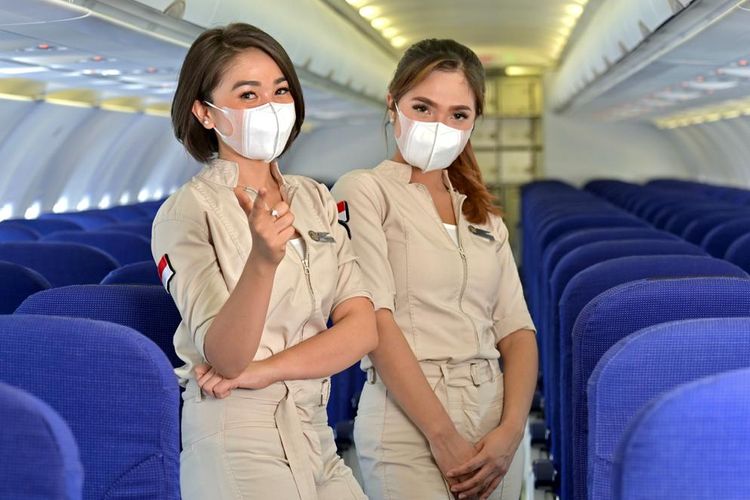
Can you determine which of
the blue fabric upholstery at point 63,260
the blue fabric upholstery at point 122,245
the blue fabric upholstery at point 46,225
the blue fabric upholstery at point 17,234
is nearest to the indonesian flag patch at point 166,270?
the blue fabric upholstery at point 63,260

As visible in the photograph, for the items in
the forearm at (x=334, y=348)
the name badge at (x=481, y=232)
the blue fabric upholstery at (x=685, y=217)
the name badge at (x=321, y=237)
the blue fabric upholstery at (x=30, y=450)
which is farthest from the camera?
the blue fabric upholstery at (x=685, y=217)

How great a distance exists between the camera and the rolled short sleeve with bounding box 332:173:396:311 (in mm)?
3428

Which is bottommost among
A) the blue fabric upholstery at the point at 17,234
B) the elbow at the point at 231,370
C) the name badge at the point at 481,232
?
the blue fabric upholstery at the point at 17,234

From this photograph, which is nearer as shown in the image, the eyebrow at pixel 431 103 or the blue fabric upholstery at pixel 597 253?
the eyebrow at pixel 431 103

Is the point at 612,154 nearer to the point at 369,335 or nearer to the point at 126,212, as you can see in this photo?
the point at 126,212

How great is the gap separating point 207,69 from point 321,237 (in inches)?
20.3

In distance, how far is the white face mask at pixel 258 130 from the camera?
2943mm

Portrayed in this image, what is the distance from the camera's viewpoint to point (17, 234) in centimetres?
839

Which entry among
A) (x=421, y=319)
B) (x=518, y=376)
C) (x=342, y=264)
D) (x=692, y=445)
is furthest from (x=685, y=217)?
(x=692, y=445)

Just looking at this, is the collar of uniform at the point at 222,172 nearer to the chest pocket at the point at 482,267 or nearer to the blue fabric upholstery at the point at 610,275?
the chest pocket at the point at 482,267

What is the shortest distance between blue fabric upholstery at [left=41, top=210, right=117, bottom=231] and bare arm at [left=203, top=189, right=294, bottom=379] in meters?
8.41

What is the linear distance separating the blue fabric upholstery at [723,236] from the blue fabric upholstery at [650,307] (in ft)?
12.2

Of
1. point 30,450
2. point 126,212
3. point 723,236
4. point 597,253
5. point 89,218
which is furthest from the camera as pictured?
point 126,212

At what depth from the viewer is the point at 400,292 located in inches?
140
